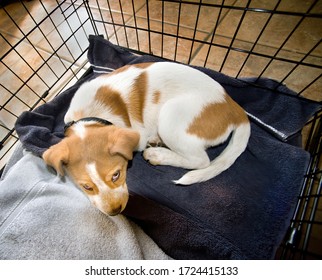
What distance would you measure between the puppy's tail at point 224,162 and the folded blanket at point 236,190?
186mm

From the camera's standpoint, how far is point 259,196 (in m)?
1.36

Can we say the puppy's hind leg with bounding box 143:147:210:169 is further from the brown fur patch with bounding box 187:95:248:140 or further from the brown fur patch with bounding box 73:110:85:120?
the brown fur patch with bounding box 73:110:85:120

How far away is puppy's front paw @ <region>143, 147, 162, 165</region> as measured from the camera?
148cm

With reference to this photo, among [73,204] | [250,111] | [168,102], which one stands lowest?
[250,111]

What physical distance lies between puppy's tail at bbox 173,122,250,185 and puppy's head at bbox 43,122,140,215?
35 centimetres

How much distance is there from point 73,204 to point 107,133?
1.57 ft

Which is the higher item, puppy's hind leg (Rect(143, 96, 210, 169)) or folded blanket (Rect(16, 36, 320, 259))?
puppy's hind leg (Rect(143, 96, 210, 169))

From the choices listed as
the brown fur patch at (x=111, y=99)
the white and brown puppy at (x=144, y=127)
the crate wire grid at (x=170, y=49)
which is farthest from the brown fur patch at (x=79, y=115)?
the crate wire grid at (x=170, y=49)

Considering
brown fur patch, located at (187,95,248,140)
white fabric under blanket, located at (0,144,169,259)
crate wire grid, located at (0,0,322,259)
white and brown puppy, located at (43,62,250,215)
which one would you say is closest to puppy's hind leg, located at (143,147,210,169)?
white and brown puppy, located at (43,62,250,215)

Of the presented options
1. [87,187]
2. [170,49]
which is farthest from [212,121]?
[170,49]

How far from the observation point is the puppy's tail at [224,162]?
1.25 meters

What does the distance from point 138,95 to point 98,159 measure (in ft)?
1.69

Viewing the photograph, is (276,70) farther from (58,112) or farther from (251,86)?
(58,112)
